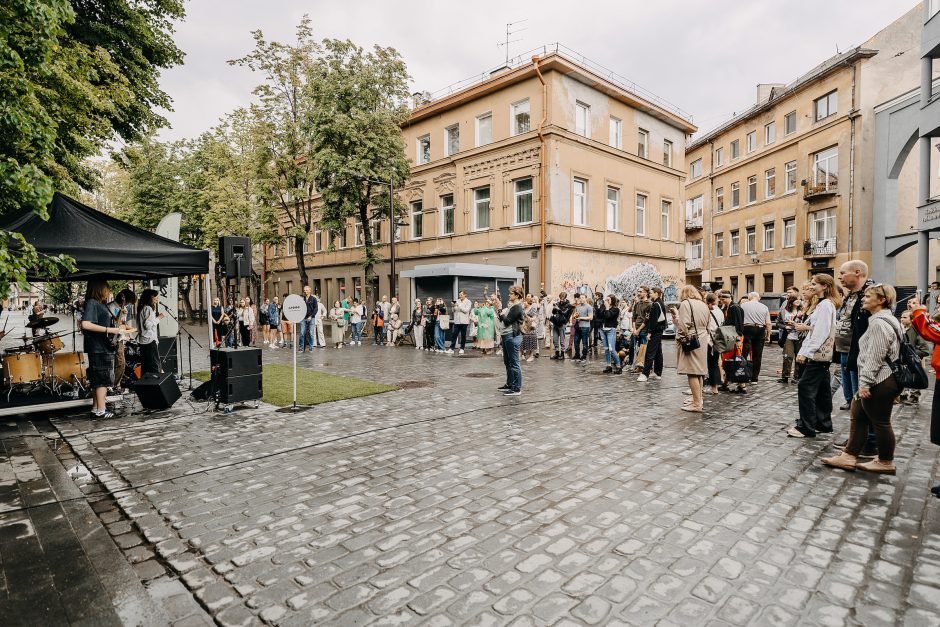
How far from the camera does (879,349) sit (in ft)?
15.7

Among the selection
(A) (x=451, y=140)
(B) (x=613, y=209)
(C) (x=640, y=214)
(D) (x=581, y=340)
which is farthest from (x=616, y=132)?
(D) (x=581, y=340)

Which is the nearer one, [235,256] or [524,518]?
[524,518]

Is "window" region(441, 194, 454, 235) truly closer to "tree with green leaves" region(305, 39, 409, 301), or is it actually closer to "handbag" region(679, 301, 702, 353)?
"tree with green leaves" region(305, 39, 409, 301)

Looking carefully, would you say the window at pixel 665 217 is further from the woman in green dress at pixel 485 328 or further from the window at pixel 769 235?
the woman in green dress at pixel 485 328

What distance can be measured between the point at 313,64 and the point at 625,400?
22.7 m

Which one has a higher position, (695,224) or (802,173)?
(802,173)

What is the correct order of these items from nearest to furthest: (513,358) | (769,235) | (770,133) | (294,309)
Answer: (294,309) → (513,358) → (769,235) → (770,133)

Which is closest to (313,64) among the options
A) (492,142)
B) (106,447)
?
(492,142)

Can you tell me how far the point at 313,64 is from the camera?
24.3 meters

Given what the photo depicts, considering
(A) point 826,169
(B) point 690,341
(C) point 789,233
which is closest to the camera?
(B) point 690,341

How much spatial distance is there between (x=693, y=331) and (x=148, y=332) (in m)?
9.15

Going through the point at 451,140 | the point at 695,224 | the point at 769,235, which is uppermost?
the point at 451,140

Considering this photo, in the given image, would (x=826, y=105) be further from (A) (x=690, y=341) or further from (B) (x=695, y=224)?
(A) (x=690, y=341)

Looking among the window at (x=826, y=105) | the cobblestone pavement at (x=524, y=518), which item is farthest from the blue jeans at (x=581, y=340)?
the window at (x=826, y=105)
